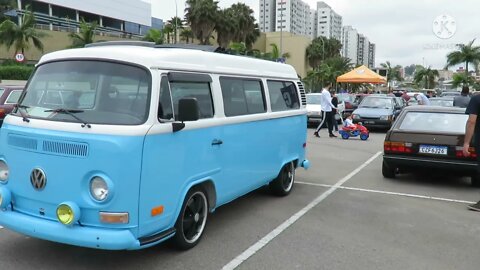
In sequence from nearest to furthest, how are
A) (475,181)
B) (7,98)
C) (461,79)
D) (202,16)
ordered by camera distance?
(475,181) < (7,98) < (202,16) < (461,79)

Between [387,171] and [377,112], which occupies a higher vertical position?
[377,112]

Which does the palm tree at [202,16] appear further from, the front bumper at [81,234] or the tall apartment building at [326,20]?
the tall apartment building at [326,20]

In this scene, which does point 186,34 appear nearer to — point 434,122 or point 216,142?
point 434,122

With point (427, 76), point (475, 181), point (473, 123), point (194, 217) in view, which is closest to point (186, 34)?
point (475, 181)

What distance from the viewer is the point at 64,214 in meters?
3.86

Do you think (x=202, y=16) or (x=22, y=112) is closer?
(x=22, y=112)

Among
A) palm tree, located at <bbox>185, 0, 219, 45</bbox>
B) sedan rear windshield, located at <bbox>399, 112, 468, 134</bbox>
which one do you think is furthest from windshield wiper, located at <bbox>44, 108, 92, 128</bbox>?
palm tree, located at <bbox>185, 0, 219, 45</bbox>

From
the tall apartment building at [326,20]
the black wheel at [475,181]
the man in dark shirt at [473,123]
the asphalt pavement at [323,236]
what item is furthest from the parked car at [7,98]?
the tall apartment building at [326,20]

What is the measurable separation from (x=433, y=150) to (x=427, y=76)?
335 ft

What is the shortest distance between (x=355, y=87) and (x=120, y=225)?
3017 inches

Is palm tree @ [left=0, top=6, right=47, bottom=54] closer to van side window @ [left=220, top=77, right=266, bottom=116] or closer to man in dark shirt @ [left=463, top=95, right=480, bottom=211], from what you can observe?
van side window @ [left=220, top=77, right=266, bottom=116]

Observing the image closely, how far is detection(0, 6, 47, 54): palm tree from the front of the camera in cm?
4044

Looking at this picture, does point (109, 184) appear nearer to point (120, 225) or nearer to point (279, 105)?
point (120, 225)

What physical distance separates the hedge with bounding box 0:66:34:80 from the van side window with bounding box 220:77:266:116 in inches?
1310
